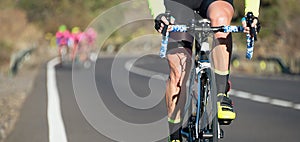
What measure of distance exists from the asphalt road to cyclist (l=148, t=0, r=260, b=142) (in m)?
2.07

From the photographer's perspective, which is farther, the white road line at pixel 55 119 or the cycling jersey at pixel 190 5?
the white road line at pixel 55 119

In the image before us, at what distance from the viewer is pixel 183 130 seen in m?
6.38

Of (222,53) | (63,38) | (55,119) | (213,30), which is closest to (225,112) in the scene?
(222,53)

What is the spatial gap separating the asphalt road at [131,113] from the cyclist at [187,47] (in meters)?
2.07

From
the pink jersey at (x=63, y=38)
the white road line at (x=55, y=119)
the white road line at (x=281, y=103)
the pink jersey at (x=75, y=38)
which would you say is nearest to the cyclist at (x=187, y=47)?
the white road line at (x=55, y=119)

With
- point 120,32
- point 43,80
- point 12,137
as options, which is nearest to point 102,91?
point 43,80

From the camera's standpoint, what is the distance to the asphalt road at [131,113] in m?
9.23

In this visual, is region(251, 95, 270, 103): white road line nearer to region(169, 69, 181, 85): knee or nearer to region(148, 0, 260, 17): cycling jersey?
region(169, 69, 181, 85): knee

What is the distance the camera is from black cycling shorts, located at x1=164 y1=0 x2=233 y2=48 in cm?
611

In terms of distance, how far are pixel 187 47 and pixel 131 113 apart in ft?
17.8

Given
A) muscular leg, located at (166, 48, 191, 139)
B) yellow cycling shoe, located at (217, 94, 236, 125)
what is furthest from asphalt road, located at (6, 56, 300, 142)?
yellow cycling shoe, located at (217, 94, 236, 125)

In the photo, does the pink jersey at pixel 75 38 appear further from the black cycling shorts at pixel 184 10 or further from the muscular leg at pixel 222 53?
the muscular leg at pixel 222 53

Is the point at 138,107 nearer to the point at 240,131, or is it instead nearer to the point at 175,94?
the point at 240,131

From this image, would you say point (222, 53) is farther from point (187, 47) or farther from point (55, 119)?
point (55, 119)
